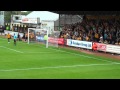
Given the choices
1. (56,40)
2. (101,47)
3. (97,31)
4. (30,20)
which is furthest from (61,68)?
(30,20)

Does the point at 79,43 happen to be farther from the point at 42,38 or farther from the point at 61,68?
the point at 61,68

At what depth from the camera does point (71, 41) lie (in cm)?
3456

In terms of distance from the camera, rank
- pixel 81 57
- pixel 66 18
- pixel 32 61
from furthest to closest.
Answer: pixel 66 18 → pixel 81 57 → pixel 32 61

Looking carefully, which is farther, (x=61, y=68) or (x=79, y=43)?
(x=79, y=43)

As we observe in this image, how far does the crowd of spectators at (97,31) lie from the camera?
31844 millimetres

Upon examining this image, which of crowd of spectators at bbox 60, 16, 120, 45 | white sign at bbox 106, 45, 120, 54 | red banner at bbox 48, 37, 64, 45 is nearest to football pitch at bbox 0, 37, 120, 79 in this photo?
white sign at bbox 106, 45, 120, 54

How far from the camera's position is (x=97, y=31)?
35938mm
